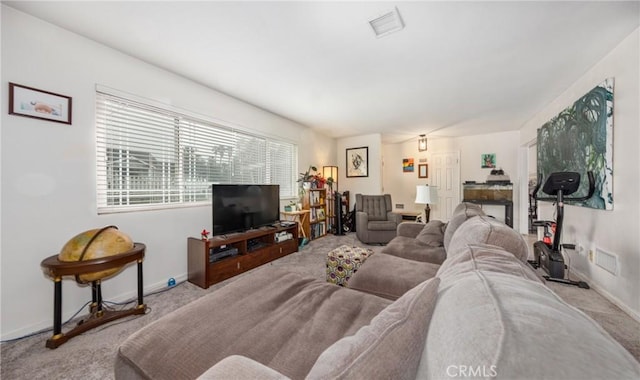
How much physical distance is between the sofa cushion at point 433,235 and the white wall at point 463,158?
3.66m

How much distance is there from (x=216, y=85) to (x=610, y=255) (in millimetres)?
4532

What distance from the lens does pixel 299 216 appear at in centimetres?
418

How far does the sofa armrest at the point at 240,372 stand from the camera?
62 centimetres

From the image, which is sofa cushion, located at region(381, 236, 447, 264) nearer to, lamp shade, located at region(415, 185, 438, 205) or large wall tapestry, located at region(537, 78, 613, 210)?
lamp shade, located at region(415, 185, 438, 205)

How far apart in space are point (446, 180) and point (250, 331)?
5982 mm

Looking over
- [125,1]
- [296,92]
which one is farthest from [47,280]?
[296,92]

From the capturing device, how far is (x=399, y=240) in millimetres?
2660

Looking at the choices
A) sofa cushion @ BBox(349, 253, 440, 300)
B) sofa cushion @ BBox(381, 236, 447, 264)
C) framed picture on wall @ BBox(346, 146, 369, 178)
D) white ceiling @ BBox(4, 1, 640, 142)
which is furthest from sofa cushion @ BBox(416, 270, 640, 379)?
framed picture on wall @ BBox(346, 146, 369, 178)

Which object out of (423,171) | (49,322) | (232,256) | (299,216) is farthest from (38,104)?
(423,171)

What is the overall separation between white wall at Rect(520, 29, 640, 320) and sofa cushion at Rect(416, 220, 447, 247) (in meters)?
1.41

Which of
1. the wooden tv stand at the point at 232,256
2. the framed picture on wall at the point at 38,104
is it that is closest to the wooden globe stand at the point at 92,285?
the wooden tv stand at the point at 232,256

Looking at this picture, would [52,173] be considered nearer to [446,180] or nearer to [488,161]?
A: [446,180]

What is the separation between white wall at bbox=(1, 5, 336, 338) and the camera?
5.45ft

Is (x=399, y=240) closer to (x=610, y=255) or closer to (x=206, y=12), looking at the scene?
(x=610, y=255)
